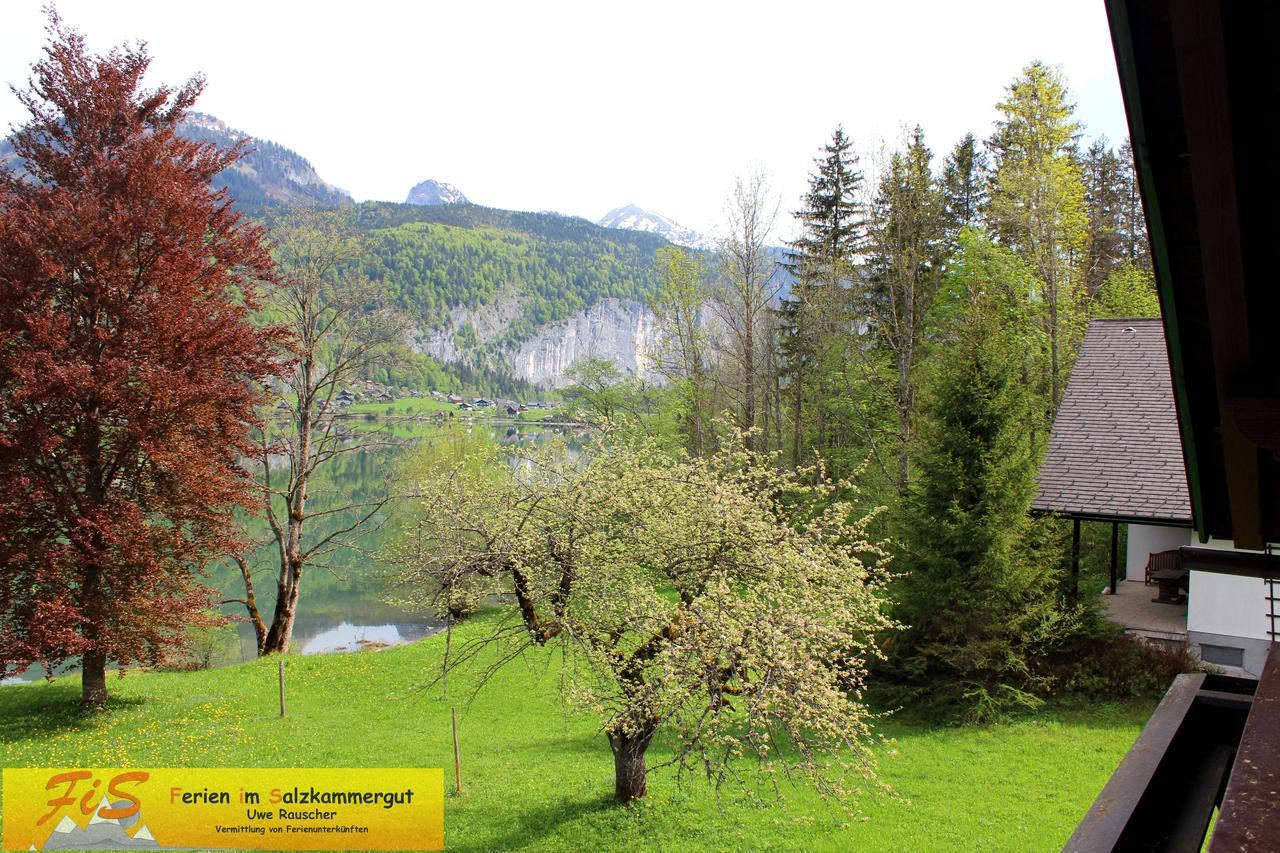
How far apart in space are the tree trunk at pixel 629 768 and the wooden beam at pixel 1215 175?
821 cm

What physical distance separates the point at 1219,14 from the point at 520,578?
28.1 ft

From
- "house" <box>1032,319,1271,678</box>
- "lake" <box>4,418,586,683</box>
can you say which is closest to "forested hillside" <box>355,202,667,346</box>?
"lake" <box>4,418,586,683</box>

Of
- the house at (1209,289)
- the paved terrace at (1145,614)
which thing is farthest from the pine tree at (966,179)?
the house at (1209,289)

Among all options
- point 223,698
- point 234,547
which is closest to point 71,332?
point 234,547

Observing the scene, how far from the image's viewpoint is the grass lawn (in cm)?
923

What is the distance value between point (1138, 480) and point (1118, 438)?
124 cm

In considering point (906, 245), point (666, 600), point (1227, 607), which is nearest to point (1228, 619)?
point (1227, 607)

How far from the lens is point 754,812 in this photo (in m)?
9.88

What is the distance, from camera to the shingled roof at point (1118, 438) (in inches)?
550

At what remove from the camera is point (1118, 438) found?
1532 centimetres

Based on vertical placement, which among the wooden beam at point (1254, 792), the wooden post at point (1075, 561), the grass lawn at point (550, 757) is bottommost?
the grass lawn at point (550, 757)

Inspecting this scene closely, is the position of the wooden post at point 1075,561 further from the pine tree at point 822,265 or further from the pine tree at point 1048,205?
the pine tree at point 822,265

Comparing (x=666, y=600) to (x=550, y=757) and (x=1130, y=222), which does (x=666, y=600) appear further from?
(x=1130, y=222)

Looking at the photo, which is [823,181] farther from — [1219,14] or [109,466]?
[1219,14]
